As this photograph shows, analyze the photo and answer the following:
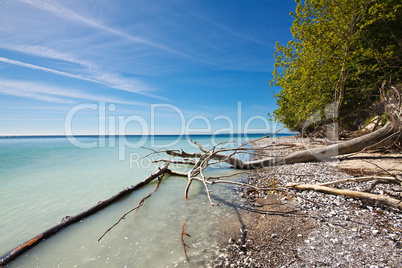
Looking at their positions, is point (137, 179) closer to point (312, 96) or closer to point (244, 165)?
point (244, 165)

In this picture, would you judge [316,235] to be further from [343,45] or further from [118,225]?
[343,45]

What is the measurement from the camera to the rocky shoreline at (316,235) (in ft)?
8.04

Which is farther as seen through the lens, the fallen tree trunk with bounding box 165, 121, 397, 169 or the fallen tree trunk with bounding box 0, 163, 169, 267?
the fallen tree trunk with bounding box 165, 121, 397, 169

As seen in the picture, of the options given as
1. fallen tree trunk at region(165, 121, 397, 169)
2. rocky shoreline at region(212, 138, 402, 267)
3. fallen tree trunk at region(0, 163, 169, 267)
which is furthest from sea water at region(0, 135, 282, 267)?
fallen tree trunk at region(165, 121, 397, 169)

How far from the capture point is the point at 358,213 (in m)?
3.58

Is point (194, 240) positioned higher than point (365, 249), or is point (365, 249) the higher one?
point (365, 249)

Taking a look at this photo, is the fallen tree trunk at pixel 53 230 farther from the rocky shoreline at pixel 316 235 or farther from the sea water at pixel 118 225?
the rocky shoreline at pixel 316 235

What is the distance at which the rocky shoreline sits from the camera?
245 centimetres

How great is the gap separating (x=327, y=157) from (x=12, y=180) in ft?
56.0

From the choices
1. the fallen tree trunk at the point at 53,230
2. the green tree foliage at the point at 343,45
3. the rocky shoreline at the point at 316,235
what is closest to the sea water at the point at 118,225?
the fallen tree trunk at the point at 53,230

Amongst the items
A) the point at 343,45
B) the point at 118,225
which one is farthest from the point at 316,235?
the point at 343,45

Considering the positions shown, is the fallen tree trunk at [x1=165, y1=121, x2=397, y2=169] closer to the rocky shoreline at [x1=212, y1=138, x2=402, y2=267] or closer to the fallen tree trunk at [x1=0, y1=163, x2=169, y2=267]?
the fallen tree trunk at [x1=0, y1=163, x2=169, y2=267]

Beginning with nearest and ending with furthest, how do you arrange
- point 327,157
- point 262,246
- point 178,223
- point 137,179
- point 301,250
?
point 301,250 → point 262,246 → point 178,223 → point 137,179 → point 327,157

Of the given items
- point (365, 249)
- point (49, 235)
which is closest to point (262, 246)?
point (365, 249)
